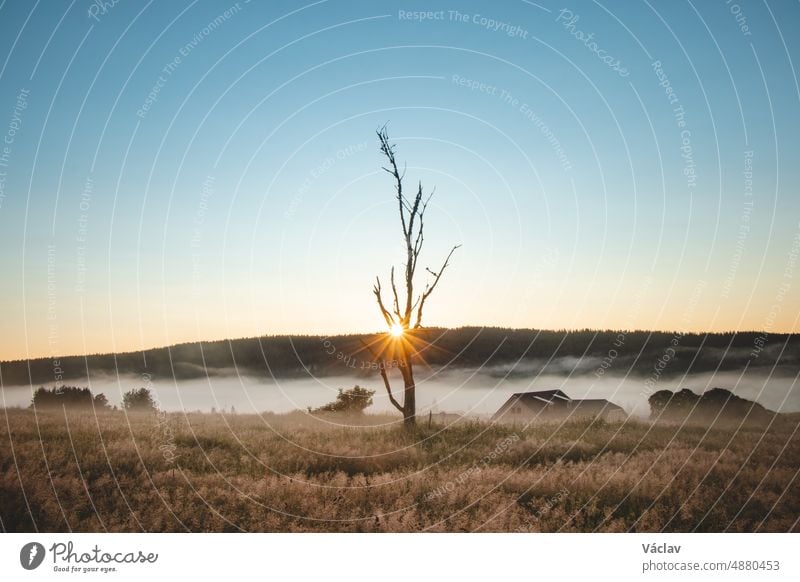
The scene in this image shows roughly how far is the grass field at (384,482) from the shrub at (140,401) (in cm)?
491

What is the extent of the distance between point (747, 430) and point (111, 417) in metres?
18.3

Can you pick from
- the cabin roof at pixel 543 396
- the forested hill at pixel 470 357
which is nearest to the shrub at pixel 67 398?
the forested hill at pixel 470 357

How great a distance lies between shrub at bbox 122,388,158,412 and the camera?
20078mm

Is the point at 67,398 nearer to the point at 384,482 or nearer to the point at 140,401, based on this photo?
the point at 140,401

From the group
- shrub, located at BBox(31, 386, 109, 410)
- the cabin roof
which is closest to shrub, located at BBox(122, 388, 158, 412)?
shrub, located at BBox(31, 386, 109, 410)

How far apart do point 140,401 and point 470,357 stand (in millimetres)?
11479

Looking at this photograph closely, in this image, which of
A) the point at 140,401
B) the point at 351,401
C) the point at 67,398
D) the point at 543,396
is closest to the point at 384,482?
the point at 351,401

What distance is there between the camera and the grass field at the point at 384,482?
33.2 ft

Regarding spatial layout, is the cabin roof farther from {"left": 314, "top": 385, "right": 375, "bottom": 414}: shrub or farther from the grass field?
the grass field

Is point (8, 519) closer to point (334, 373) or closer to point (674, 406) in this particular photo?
point (334, 373)

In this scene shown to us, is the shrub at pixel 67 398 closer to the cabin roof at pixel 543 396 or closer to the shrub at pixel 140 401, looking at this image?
the shrub at pixel 140 401

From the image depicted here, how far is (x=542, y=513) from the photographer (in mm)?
10258

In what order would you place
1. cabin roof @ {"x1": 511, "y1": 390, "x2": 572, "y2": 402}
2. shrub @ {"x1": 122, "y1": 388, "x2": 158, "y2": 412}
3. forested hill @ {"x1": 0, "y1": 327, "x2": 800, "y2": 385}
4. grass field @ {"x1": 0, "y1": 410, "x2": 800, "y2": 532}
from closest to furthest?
grass field @ {"x1": 0, "y1": 410, "x2": 800, "y2": 532}
forested hill @ {"x1": 0, "y1": 327, "x2": 800, "y2": 385}
shrub @ {"x1": 122, "y1": 388, "x2": 158, "y2": 412}
cabin roof @ {"x1": 511, "y1": 390, "x2": 572, "y2": 402}

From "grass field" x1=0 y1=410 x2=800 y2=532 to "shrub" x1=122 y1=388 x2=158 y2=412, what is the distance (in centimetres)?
491
